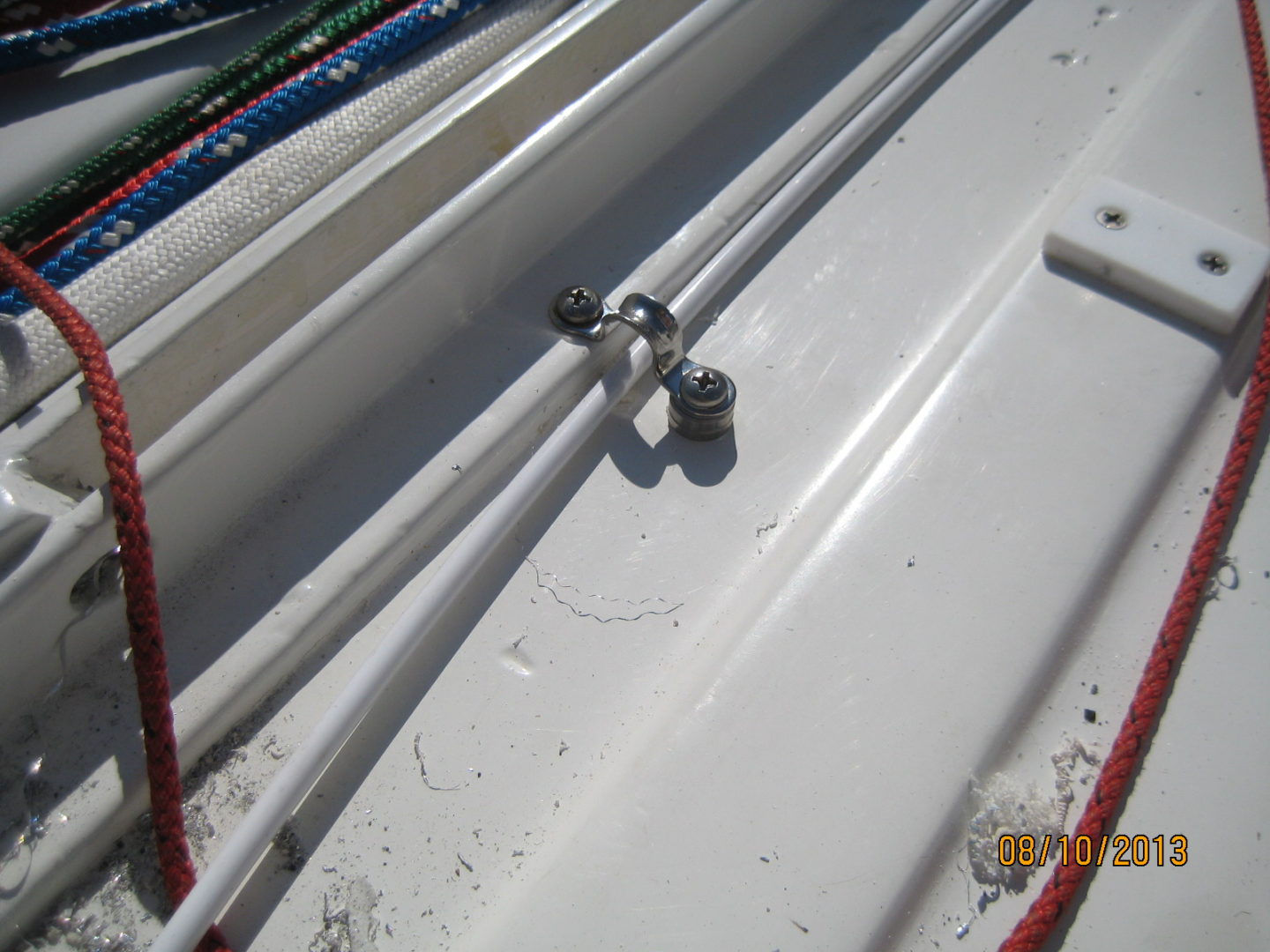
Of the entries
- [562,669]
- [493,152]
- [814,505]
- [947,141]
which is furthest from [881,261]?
[562,669]

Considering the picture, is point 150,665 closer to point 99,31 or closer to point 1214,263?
point 99,31

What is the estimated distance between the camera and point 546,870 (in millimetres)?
658

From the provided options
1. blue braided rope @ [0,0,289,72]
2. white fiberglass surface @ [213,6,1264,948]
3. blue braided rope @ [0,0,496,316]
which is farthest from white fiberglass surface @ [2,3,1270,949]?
blue braided rope @ [0,0,289,72]

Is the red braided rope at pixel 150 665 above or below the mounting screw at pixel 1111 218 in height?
below

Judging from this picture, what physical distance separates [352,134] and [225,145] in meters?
0.13

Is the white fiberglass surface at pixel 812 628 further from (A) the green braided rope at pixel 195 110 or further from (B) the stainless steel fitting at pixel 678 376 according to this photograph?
(A) the green braided rope at pixel 195 110

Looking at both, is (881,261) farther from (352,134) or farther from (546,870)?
(546,870)

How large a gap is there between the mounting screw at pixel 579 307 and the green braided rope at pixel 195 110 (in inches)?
16.4

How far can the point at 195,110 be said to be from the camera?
0.95 meters

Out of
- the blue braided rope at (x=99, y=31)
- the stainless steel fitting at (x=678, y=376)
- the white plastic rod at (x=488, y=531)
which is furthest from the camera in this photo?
the blue braided rope at (x=99, y=31)

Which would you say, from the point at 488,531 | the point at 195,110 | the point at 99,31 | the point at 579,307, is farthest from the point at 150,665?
the point at 99,31

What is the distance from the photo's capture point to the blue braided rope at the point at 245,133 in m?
0.83

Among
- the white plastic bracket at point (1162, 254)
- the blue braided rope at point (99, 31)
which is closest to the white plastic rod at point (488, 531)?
the white plastic bracket at point (1162, 254)

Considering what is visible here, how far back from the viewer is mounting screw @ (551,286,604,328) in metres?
0.88
